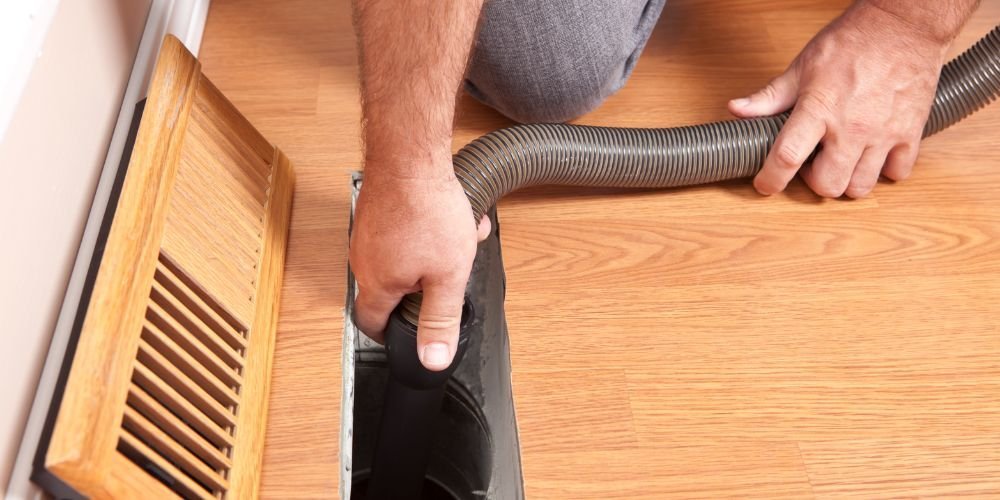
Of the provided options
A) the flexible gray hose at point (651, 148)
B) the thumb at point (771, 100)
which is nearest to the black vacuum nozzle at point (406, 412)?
the flexible gray hose at point (651, 148)

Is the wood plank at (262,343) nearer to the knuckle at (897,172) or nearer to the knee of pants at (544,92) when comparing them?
the knee of pants at (544,92)

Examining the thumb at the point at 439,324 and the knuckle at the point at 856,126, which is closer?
the thumb at the point at 439,324

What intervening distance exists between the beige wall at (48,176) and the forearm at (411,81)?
11.4 inches

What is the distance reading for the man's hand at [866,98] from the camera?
1222 millimetres

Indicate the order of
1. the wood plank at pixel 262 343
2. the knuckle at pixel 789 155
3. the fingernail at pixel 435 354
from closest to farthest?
the wood plank at pixel 262 343
the fingernail at pixel 435 354
the knuckle at pixel 789 155

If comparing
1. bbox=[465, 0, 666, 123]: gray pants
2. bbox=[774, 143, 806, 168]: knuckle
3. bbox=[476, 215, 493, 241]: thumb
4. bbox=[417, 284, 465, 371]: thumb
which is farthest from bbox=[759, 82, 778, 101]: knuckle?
bbox=[417, 284, 465, 371]: thumb

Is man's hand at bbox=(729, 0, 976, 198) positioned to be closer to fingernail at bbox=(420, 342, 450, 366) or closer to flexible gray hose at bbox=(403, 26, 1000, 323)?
flexible gray hose at bbox=(403, 26, 1000, 323)

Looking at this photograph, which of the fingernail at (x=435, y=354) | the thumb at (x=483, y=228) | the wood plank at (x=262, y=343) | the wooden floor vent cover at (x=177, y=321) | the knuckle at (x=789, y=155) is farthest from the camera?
the knuckle at (x=789, y=155)

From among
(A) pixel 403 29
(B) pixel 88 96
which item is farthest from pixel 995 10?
(B) pixel 88 96

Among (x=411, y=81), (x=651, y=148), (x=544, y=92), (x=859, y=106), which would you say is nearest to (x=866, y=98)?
(x=859, y=106)

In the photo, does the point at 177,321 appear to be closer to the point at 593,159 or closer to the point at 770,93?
the point at 593,159

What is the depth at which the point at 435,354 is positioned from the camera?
3.14 ft

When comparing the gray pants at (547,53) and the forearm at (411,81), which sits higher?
the gray pants at (547,53)

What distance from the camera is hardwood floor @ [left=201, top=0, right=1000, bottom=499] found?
0.98 m
